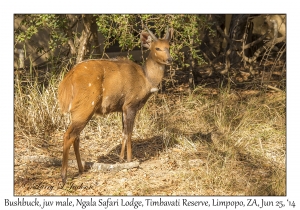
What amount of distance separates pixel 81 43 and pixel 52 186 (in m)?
3.75

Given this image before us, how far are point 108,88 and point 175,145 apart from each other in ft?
5.83

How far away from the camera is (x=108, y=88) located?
659 cm

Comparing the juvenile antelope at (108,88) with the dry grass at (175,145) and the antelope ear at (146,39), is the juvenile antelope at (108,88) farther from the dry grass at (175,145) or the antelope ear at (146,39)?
the dry grass at (175,145)

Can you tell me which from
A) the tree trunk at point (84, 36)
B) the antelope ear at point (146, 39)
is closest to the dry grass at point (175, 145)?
the tree trunk at point (84, 36)

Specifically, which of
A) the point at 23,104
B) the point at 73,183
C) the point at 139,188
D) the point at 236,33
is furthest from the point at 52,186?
the point at 236,33

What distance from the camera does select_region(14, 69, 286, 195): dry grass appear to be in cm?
629

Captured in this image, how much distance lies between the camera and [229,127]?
320 inches

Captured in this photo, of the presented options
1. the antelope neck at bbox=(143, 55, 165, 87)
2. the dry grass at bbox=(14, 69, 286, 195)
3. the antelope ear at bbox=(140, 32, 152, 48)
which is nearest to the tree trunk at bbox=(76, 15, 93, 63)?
the dry grass at bbox=(14, 69, 286, 195)

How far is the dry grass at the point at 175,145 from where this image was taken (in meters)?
6.29

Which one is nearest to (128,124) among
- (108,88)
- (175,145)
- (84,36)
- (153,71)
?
(108,88)

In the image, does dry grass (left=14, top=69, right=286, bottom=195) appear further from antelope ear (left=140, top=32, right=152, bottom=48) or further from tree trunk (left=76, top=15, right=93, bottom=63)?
antelope ear (left=140, top=32, right=152, bottom=48)

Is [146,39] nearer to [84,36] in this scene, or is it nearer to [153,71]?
[153,71]

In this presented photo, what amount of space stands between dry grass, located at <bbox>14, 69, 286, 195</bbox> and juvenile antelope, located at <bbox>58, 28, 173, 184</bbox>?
50cm

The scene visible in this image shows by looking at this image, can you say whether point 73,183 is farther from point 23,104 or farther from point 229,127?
point 229,127
